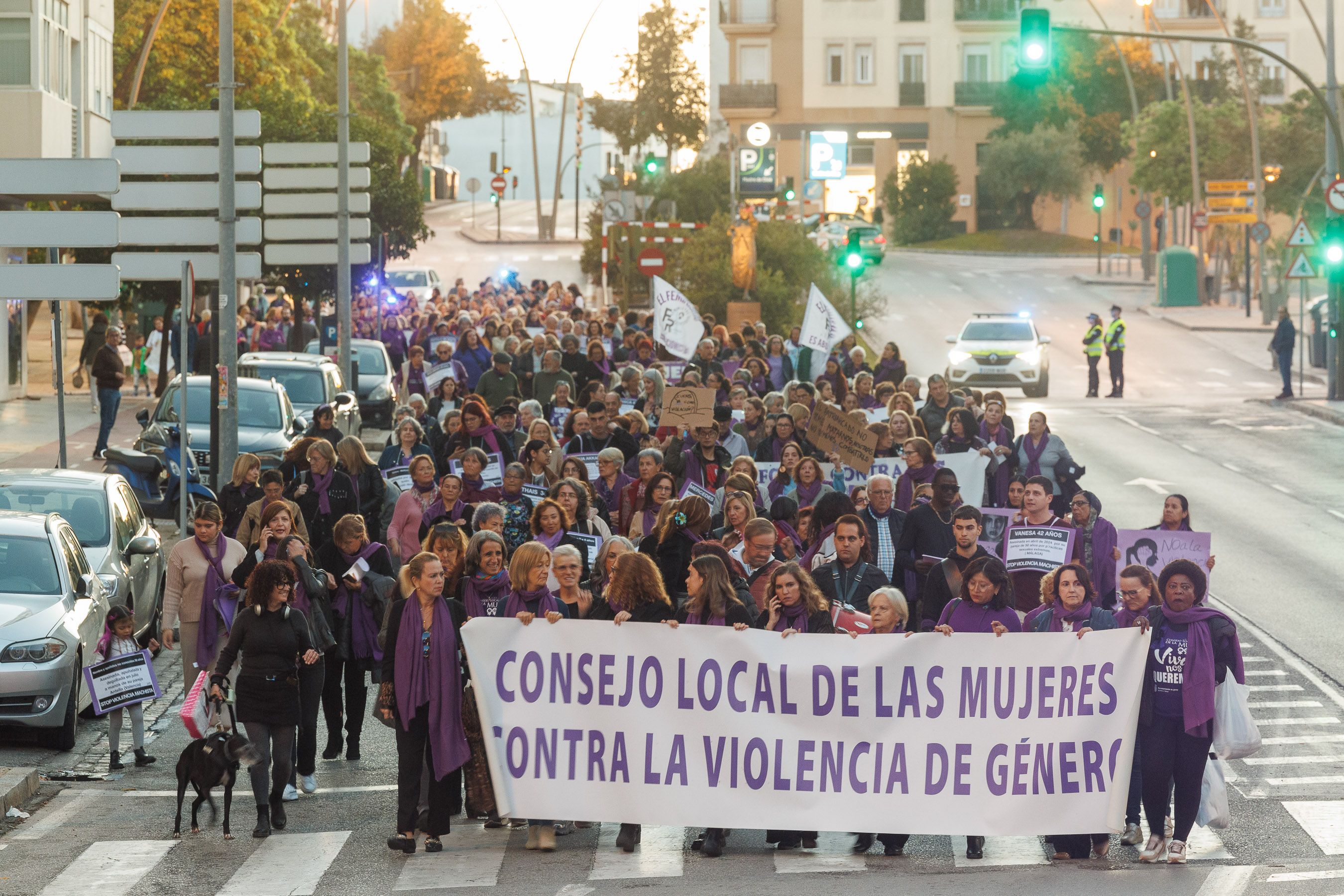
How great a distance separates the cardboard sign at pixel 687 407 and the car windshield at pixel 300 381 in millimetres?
9959

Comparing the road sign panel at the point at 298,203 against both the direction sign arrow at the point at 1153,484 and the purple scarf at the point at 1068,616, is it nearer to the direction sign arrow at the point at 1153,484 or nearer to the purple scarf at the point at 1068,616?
the direction sign arrow at the point at 1153,484

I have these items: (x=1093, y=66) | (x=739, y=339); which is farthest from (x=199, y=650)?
(x=1093, y=66)

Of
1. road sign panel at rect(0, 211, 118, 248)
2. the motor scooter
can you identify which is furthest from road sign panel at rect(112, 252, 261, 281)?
road sign panel at rect(0, 211, 118, 248)

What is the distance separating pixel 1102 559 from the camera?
1252 centimetres

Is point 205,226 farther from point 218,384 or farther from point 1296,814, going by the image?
point 1296,814

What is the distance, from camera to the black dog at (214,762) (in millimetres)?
9695

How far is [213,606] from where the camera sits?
11.5m

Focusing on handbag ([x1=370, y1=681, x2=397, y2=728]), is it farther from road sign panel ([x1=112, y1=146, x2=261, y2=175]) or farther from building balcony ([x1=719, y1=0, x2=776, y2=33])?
building balcony ([x1=719, y1=0, x2=776, y2=33])

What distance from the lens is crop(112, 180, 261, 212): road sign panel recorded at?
63.4ft

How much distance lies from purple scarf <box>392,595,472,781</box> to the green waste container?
5379 centimetres

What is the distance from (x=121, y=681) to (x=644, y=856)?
3.62 m

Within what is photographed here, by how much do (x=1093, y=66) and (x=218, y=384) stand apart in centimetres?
7352

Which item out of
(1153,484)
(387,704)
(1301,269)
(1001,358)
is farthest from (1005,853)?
(1001,358)

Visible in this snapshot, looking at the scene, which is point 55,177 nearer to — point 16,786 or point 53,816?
point 16,786
